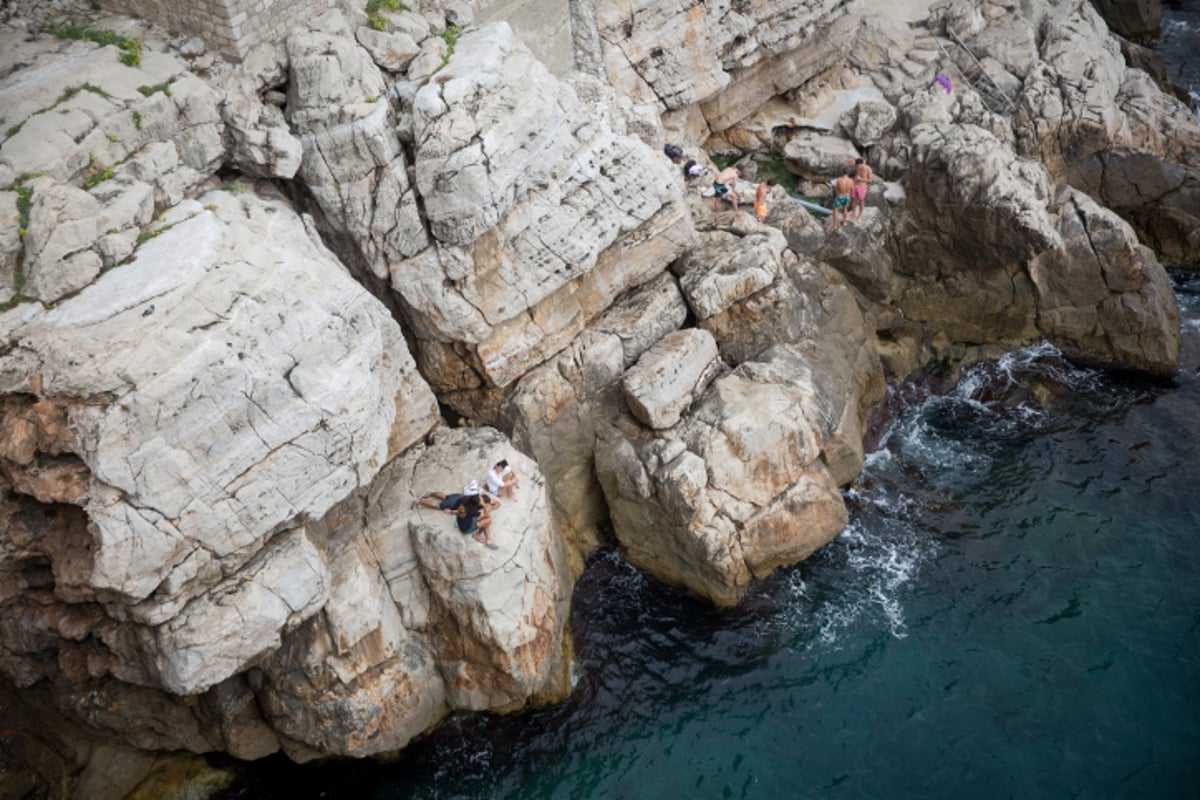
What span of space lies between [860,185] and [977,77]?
23.6 ft

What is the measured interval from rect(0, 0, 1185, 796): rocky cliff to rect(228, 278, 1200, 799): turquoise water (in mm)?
871

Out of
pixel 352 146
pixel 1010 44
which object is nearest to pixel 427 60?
pixel 352 146

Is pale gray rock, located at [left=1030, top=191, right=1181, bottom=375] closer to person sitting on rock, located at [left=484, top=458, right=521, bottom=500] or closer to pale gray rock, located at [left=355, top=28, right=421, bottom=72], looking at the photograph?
person sitting on rock, located at [left=484, top=458, right=521, bottom=500]

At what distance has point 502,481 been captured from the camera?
17531 millimetres

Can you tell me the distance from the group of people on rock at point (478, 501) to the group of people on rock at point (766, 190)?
9399mm

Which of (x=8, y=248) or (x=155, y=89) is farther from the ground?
(x=155, y=89)

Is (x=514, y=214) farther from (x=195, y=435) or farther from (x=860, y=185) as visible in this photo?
(x=860, y=185)

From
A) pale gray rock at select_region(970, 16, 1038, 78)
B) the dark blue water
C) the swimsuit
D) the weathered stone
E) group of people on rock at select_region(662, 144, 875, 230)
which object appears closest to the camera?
the swimsuit

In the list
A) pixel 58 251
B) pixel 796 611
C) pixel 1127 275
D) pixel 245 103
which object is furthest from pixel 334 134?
pixel 1127 275

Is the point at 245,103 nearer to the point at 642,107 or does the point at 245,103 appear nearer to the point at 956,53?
the point at 642,107

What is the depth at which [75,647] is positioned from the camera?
647 inches

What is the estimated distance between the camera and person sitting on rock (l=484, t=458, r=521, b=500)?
57.4ft

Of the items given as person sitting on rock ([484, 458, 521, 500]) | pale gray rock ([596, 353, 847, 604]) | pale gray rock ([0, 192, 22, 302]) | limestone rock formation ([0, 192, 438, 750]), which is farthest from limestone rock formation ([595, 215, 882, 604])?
pale gray rock ([0, 192, 22, 302])

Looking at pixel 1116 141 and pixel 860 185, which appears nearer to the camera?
pixel 860 185
